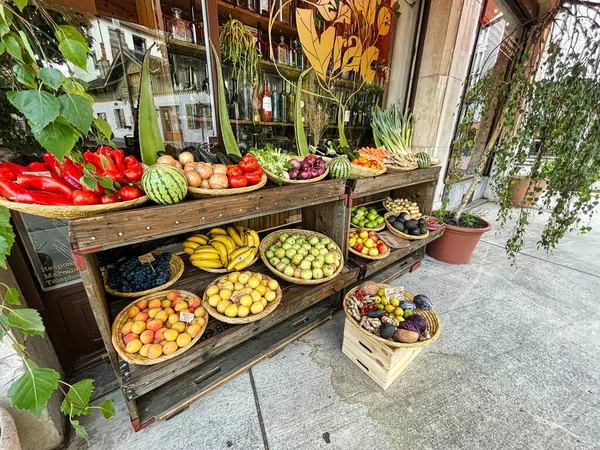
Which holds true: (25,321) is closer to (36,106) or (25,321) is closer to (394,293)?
(36,106)

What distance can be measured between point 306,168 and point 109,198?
1.18 meters

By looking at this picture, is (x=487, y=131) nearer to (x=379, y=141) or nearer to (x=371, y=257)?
(x=379, y=141)

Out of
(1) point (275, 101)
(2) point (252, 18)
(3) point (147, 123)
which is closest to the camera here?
(3) point (147, 123)

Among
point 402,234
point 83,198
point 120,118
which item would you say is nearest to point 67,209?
point 83,198

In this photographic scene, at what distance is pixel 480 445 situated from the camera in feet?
4.53

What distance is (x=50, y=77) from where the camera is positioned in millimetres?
654

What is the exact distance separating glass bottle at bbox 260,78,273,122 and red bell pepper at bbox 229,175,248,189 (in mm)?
1366

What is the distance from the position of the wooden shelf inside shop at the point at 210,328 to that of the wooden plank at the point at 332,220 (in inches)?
11.0

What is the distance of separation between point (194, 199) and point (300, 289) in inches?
39.7

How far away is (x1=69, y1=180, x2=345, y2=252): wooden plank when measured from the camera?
3.32 feet

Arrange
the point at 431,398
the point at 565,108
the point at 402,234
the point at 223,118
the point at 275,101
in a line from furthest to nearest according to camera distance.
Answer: the point at 402,234
the point at 275,101
the point at 565,108
the point at 223,118
the point at 431,398

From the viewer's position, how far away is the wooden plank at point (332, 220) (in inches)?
83.3

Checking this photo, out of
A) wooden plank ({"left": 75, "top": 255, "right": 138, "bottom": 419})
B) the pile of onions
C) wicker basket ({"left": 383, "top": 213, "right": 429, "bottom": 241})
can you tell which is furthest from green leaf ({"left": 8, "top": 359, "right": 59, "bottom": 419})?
wicker basket ({"left": 383, "top": 213, "right": 429, "bottom": 241})

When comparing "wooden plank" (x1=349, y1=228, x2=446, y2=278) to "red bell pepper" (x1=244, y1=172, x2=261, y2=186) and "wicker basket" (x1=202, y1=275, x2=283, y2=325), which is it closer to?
"wicker basket" (x1=202, y1=275, x2=283, y2=325)
